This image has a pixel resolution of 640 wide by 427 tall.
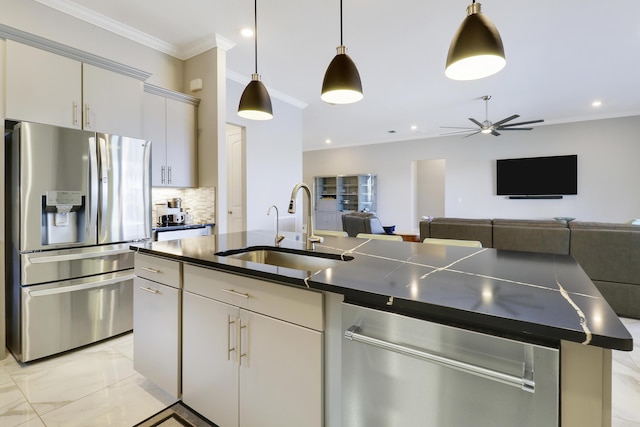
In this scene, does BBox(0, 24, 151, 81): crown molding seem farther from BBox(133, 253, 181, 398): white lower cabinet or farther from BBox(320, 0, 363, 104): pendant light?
BBox(320, 0, 363, 104): pendant light

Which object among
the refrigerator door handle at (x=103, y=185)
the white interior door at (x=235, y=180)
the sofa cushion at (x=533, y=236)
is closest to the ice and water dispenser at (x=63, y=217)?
the refrigerator door handle at (x=103, y=185)

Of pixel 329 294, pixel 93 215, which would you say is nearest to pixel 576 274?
pixel 329 294

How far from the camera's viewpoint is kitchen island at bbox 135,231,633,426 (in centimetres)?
77

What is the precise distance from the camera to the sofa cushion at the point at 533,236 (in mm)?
3408

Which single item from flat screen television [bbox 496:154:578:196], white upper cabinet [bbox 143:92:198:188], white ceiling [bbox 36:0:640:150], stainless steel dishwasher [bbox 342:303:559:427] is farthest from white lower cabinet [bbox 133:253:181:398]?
flat screen television [bbox 496:154:578:196]

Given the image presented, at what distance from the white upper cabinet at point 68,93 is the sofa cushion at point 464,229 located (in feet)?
11.8

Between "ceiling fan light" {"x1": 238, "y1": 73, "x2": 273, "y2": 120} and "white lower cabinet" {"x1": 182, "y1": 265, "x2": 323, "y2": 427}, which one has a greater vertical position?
"ceiling fan light" {"x1": 238, "y1": 73, "x2": 273, "y2": 120}

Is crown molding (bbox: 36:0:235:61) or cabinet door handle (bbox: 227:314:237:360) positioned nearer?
cabinet door handle (bbox: 227:314:237:360)

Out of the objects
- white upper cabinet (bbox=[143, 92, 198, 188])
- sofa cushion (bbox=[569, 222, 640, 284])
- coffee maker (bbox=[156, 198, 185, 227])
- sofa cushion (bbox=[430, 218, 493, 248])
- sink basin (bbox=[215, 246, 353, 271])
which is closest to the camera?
sink basin (bbox=[215, 246, 353, 271])

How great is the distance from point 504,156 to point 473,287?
7509 mm

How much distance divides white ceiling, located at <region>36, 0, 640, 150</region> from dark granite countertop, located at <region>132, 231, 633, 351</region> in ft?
7.76

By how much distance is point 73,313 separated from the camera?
247 centimetres

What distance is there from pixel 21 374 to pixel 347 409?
97.0 inches

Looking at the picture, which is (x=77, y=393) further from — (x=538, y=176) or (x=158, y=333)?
(x=538, y=176)
